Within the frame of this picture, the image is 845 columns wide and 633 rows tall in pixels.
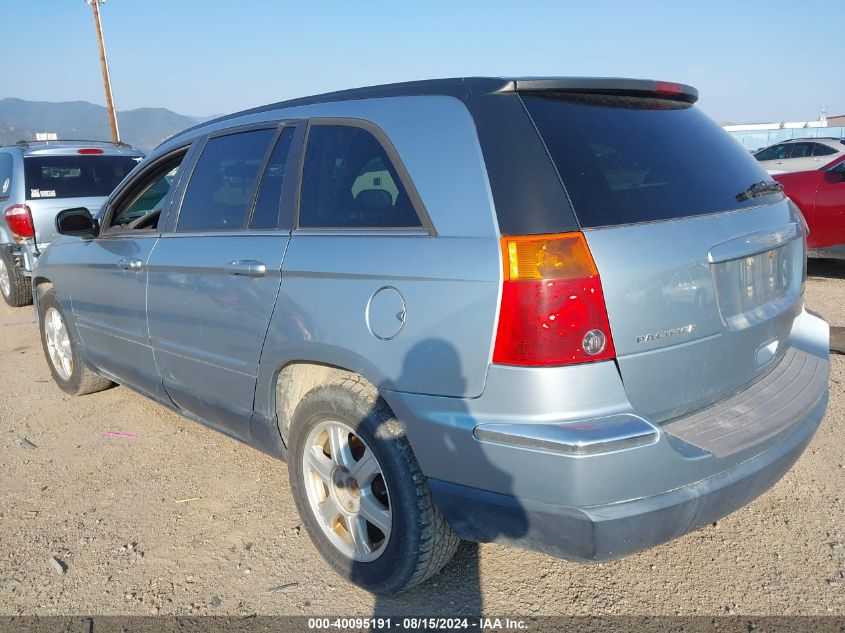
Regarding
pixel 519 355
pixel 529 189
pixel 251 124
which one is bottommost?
pixel 519 355

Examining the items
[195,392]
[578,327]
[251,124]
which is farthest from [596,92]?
[195,392]

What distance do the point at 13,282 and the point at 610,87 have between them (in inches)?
303

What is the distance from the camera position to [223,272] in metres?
2.98

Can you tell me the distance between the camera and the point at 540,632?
2.39 meters

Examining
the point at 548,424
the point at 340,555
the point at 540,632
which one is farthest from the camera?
the point at 340,555

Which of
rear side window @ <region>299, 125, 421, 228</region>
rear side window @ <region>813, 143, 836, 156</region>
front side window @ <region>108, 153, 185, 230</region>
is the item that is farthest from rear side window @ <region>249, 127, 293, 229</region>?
rear side window @ <region>813, 143, 836, 156</region>

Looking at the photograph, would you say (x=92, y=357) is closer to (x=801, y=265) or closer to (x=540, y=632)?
(x=540, y=632)

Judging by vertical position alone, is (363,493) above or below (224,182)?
below

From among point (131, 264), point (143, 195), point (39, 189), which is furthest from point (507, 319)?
point (39, 189)

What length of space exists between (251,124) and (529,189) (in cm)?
166

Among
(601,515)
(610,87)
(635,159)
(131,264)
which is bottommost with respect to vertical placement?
(601,515)

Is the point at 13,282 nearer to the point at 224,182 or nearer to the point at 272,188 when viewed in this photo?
the point at 224,182

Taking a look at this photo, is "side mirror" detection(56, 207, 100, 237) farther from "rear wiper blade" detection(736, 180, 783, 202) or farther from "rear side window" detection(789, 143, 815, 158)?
"rear side window" detection(789, 143, 815, 158)

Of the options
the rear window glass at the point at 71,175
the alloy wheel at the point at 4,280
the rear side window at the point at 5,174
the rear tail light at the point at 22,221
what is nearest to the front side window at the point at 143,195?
the rear tail light at the point at 22,221
